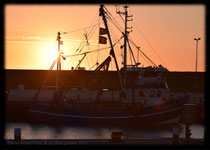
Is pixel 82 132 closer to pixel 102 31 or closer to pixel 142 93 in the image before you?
pixel 142 93

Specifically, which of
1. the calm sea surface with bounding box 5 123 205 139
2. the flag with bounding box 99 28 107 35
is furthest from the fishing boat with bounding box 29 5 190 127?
the calm sea surface with bounding box 5 123 205 139

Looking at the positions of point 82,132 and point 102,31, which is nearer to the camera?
point 82,132

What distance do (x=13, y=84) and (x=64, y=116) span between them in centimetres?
3418

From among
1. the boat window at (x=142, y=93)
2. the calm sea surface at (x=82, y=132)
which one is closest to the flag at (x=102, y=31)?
the boat window at (x=142, y=93)

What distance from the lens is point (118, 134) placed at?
20484mm

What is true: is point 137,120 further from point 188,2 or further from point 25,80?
point 25,80

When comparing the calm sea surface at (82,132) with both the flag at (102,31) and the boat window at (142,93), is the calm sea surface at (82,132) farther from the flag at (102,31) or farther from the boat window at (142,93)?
the flag at (102,31)

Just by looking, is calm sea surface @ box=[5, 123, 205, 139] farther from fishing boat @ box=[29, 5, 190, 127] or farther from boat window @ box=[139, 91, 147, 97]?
boat window @ box=[139, 91, 147, 97]

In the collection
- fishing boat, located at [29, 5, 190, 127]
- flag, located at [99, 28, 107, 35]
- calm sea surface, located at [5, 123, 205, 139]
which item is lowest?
calm sea surface, located at [5, 123, 205, 139]

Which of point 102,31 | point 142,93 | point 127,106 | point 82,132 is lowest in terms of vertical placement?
point 82,132

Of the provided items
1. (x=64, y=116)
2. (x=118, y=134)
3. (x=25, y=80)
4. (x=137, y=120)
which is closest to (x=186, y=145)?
(x=118, y=134)

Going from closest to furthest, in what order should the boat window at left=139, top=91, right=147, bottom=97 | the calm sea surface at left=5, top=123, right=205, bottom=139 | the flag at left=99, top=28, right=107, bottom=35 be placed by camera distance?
the calm sea surface at left=5, top=123, right=205, bottom=139
the flag at left=99, top=28, right=107, bottom=35
the boat window at left=139, top=91, right=147, bottom=97

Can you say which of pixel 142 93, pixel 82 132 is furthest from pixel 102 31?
pixel 82 132

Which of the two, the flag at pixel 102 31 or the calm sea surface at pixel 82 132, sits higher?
the flag at pixel 102 31
